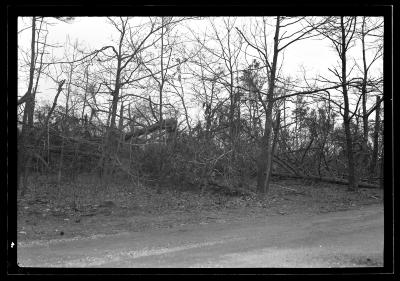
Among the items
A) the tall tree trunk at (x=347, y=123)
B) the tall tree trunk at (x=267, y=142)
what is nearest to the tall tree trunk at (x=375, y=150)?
the tall tree trunk at (x=347, y=123)

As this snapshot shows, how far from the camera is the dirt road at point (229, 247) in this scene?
6273 millimetres

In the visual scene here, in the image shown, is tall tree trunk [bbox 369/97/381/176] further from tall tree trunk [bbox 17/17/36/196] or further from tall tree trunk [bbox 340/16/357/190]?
tall tree trunk [bbox 17/17/36/196]

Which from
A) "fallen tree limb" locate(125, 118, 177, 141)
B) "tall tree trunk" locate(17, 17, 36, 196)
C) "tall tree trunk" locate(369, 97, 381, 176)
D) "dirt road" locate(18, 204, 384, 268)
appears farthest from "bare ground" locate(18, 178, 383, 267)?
"tall tree trunk" locate(369, 97, 381, 176)

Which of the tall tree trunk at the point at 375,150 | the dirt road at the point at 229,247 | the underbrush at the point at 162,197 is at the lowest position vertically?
the dirt road at the point at 229,247

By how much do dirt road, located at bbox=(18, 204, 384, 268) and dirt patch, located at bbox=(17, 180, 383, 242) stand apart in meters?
0.67

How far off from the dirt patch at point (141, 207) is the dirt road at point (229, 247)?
0.67 metres

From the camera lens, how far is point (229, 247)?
284 inches

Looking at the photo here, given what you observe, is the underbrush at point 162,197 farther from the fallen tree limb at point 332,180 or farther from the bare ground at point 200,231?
the fallen tree limb at point 332,180

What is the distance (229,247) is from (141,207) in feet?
14.0

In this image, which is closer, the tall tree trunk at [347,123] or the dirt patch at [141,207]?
the dirt patch at [141,207]

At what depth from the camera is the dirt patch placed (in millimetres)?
8984

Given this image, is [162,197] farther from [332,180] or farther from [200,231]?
[332,180]

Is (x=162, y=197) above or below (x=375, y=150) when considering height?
below

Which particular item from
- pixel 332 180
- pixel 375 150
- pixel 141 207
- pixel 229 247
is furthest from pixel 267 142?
pixel 229 247
